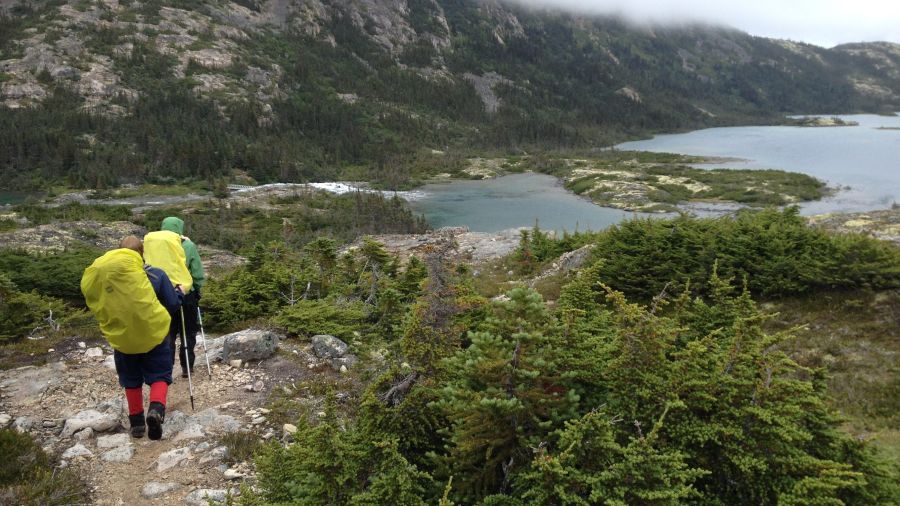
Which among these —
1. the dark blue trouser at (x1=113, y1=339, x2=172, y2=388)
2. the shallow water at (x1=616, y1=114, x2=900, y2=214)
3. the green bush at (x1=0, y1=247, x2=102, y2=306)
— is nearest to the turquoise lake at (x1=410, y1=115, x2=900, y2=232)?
the shallow water at (x1=616, y1=114, x2=900, y2=214)

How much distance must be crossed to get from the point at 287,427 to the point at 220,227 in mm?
59067

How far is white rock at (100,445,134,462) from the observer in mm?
6699

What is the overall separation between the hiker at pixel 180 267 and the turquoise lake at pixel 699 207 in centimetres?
3994

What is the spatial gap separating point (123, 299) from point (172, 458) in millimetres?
2281

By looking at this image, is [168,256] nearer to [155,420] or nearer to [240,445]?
[155,420]

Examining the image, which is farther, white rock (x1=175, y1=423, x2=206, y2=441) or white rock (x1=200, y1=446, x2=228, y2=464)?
white rock (x1=175, y1=423, x2=206, y2=441)

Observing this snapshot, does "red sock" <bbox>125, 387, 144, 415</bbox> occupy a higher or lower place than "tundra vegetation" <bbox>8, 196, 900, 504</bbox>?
lower

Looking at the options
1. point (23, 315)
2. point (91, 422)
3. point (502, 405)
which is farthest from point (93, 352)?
point (502, 405)

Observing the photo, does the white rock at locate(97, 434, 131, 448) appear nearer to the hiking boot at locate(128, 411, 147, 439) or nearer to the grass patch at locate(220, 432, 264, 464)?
the hiking boot at locate(128, 411, 147, 439)

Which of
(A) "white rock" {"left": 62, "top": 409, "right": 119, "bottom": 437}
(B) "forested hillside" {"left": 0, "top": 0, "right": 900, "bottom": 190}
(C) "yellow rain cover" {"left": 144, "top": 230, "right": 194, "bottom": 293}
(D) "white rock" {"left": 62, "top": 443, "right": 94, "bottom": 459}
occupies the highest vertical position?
(B) "forested hillside" {"left": 0, "top": 0, "right": 900, "bottom": 190}

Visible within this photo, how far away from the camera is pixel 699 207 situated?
75250mm

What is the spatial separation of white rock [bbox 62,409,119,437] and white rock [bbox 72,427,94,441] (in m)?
0.06

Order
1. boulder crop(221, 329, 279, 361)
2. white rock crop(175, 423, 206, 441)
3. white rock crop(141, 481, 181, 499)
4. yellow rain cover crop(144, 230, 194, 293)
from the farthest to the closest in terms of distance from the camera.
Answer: boulder crop(221, 329, 279, 361) → yellow rain cover crop(144, 230, 194, 293) → white rock crop(175, 423, 206, 441) → white rock crop(141, 481, 181, 499)

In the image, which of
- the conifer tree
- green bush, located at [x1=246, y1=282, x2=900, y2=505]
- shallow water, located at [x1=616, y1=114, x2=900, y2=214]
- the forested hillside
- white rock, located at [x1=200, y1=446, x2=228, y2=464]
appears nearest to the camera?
green bush, located at [x1=246, y1=282, x2=900, y2=505]
